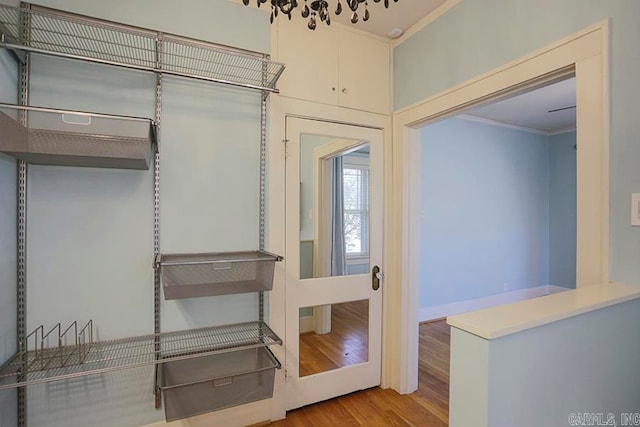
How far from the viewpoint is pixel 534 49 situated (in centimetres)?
155

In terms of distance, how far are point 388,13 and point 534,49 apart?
100 cm

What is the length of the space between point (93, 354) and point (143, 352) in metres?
0.23

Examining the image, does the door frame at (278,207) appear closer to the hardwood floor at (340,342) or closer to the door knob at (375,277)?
the hardwood floor at (340,342)

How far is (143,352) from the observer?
1627 mm

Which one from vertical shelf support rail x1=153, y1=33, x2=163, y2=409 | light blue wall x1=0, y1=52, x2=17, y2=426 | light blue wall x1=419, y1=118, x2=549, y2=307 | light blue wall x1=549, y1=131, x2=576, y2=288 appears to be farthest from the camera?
light blue wall x1=549, y1=131, x2=576, y2=288

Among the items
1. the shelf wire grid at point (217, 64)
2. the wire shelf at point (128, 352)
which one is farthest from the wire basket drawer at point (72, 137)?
the wire shelf at point (128, 352)

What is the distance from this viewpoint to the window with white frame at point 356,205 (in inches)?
92.1

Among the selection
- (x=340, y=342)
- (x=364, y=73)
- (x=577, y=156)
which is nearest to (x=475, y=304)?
(x=340, y=342)

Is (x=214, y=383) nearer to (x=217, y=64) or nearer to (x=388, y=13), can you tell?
(x=217, y=64)

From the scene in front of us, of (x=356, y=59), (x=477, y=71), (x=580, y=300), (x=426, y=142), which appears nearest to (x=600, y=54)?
(x=477, y=71)

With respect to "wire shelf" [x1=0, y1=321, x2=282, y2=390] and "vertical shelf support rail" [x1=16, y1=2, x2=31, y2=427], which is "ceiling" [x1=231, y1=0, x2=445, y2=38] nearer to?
"vertical shelf support rail" [x1=16, y1=2, x2=31, y2=427]

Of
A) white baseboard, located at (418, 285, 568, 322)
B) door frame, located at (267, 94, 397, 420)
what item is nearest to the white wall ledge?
door frame, located at (267, 94, 397, 420)

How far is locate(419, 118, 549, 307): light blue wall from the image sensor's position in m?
3.92

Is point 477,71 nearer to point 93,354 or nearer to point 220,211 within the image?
point 220,211
